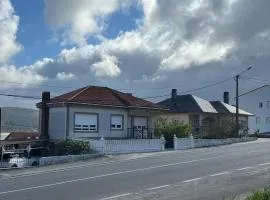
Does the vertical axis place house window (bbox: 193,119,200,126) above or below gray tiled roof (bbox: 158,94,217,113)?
below

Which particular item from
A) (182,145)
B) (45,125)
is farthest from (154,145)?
(45,125)

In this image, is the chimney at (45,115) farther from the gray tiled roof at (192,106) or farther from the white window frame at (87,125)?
the gray tiled roof at (192,106)

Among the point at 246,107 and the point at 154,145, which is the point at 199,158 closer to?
the point at 154,145

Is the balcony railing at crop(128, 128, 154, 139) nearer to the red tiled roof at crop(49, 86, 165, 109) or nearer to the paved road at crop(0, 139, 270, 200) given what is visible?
the red tiled roof at crop(49, 86, 165, 109)

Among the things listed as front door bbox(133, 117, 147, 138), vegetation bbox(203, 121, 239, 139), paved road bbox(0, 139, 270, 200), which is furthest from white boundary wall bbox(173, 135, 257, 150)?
paved road bbox(0, 139, 270, 200)

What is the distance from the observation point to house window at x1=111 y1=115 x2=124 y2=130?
47031 millimetres

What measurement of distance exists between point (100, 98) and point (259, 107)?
56684 mm

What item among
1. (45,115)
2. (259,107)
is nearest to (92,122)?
(45,115)

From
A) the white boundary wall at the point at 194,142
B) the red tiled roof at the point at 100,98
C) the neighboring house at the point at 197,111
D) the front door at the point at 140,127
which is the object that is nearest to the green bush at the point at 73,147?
the red tiled roof at the point at 100,98

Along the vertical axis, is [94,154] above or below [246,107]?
below

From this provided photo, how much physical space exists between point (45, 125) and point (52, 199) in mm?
30713

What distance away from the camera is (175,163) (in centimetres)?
2798

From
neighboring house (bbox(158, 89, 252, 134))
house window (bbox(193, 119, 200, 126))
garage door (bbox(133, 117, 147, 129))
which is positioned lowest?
garage door (bbox(133, 117, 147, 129))

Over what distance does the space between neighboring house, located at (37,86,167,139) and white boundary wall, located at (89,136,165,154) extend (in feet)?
18.1
